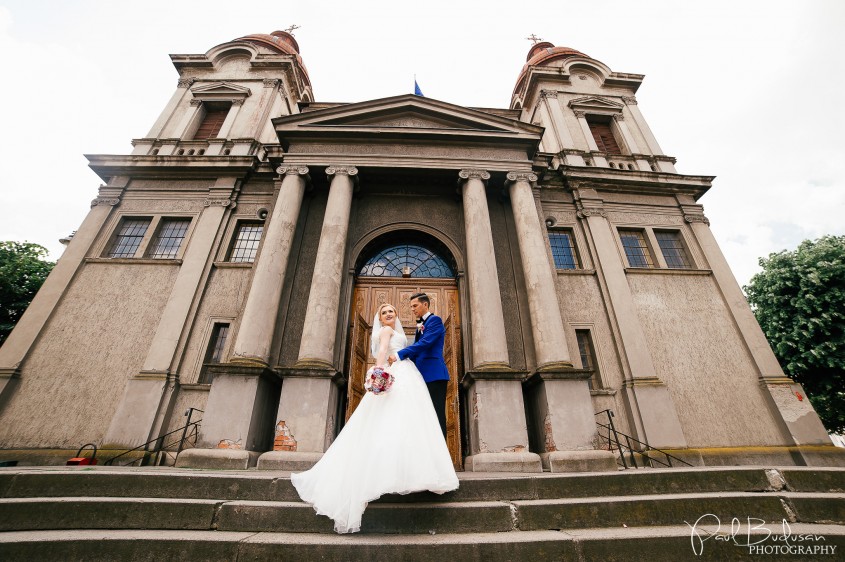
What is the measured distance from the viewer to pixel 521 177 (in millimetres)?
9805

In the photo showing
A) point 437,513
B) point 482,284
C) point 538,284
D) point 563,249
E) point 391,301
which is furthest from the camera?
point 563,249

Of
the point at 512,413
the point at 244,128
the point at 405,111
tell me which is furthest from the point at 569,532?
the point at 244,128

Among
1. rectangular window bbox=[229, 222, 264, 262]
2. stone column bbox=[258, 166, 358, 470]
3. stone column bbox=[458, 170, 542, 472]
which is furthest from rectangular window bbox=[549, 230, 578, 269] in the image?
rectangular window bbox=[229, 222, 264, 262]

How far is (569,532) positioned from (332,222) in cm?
770

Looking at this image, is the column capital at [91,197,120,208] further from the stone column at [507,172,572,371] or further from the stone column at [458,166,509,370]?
the stone column at [507,172,572,371]

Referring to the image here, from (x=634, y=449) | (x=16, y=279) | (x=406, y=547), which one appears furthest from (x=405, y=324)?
(x=16, y=279)

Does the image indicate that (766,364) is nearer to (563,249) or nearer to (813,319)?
(563,249)

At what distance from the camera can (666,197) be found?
1231 cm

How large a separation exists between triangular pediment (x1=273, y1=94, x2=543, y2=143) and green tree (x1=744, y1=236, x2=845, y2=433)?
12.7 m

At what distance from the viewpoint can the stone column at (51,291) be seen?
8.45 metres

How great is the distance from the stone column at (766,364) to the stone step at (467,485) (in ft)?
22.7

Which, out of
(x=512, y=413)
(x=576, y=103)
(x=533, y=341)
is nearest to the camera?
(x=512, y=413)

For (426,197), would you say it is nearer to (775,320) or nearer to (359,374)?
(359,374)

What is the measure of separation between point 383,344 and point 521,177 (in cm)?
810
